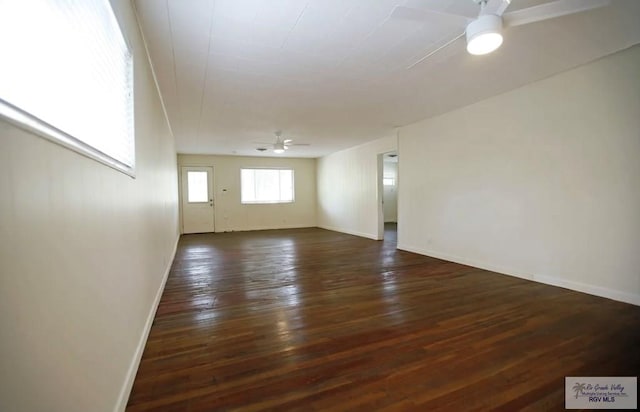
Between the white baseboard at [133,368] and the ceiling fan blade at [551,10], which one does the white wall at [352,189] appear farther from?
the white baseboard at [133,368]

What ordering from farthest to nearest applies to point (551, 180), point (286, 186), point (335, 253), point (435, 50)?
point (286, 186), point (335, 253), point (551, 180), point (435, 50)

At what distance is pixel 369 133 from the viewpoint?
20.5 ft

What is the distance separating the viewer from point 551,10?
169 cm

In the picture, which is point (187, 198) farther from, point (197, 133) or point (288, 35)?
point (288, 35)

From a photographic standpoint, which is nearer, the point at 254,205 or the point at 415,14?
the point at 415,14

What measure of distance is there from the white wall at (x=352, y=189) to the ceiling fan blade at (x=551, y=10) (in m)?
4.69

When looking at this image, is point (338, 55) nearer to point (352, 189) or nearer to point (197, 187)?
point (352, 189)

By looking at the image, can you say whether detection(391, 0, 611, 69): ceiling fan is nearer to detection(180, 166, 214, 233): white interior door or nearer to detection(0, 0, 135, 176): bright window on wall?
detection(0, 0, 135, 176): bright window on wall

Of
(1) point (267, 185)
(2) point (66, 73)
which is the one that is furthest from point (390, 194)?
(2) point (66, 73)

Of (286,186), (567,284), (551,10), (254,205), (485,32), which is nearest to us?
(551,10)

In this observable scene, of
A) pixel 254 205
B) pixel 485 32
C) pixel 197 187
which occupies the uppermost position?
pixel 485 32

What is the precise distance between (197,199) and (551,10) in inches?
347

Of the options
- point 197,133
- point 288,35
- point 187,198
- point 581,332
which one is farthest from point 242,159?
point 581,332

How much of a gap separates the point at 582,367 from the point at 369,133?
16.9 ft
